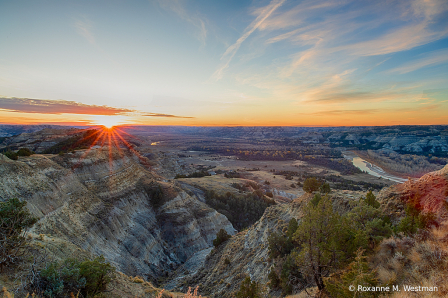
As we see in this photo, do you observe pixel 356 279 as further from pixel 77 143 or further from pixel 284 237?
pixel 77 143

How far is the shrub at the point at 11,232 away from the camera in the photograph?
27.1 ft

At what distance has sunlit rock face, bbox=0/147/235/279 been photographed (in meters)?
19.8

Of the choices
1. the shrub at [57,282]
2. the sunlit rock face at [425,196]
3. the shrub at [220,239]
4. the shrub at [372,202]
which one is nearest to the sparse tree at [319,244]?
the sunlit rock face at [425,196]

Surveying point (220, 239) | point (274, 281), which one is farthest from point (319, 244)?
point (220, 239)

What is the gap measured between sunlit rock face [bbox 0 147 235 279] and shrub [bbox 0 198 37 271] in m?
9.77

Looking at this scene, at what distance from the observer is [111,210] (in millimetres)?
27031

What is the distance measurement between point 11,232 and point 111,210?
19001 millimetres

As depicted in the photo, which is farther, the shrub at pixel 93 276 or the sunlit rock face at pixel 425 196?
the sunlit rock face at pixel 425 196

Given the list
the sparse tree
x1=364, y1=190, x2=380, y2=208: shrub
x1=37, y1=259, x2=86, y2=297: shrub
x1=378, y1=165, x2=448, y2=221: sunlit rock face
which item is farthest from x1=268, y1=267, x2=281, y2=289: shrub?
x1=37, y1=259, x2=86, y2=297: shrub

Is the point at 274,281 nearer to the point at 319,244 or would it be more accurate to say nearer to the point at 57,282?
the point at 319,244

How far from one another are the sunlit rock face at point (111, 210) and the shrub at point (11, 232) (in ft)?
→ 32.0

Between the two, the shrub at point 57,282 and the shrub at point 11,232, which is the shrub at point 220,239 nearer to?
the shrub at point 57,282

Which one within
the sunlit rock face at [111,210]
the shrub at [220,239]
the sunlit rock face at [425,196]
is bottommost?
the shrub at [220,239]

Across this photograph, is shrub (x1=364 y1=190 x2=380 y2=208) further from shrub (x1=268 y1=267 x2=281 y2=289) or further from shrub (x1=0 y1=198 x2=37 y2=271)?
shrub (x1=0 y1=198 x2=37 y2=271)
